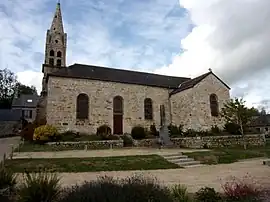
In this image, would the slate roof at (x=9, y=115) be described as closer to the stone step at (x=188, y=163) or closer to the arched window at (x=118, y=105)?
the arched window at (x=118, y=105)

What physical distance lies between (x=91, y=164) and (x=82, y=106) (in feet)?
44.4

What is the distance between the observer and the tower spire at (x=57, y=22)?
31373 millimetres

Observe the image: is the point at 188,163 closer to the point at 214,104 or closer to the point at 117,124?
the point at 117,124

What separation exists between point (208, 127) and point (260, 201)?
71.4ft

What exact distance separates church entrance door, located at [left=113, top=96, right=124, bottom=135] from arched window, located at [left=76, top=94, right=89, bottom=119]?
308 centimetres

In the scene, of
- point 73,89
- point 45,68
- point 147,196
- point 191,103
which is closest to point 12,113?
point 45,68

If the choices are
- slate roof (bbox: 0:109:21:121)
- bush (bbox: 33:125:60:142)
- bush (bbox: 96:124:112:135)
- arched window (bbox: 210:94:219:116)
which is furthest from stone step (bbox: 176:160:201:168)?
slate roof (bbox: 0:109:21:121)

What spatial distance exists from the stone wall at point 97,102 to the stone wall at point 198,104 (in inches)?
66.2

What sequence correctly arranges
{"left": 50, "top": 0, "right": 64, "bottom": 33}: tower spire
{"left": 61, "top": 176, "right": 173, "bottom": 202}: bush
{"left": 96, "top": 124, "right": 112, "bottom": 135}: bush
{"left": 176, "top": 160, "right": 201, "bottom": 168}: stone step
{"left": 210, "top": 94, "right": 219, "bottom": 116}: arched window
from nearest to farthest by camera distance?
{"left": 61, "top": 176, "right": 173, "bottom": 202}: bush < {"left": 176, "top": 160, "right": 201, "bottom": 168}: stone step < {"left": 96, "top": 124, "right": 112, "bottom": 135}: bush < {"left": 210, "top": 94, "right": 219, "bottom": 116}: arched window < {"left": 50, "top": 0, "right": 64, "bottom": 33}: tower spire

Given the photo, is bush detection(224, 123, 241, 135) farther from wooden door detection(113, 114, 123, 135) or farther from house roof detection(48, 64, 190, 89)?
wooden door detection(113, 114, 123, 135)

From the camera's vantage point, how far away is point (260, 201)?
223 inches

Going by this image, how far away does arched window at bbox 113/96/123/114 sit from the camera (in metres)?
26.9

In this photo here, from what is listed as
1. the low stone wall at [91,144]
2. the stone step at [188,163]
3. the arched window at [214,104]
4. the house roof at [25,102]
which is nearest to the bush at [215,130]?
the arched window at [214,104]

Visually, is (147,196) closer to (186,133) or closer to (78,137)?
(78,137)
